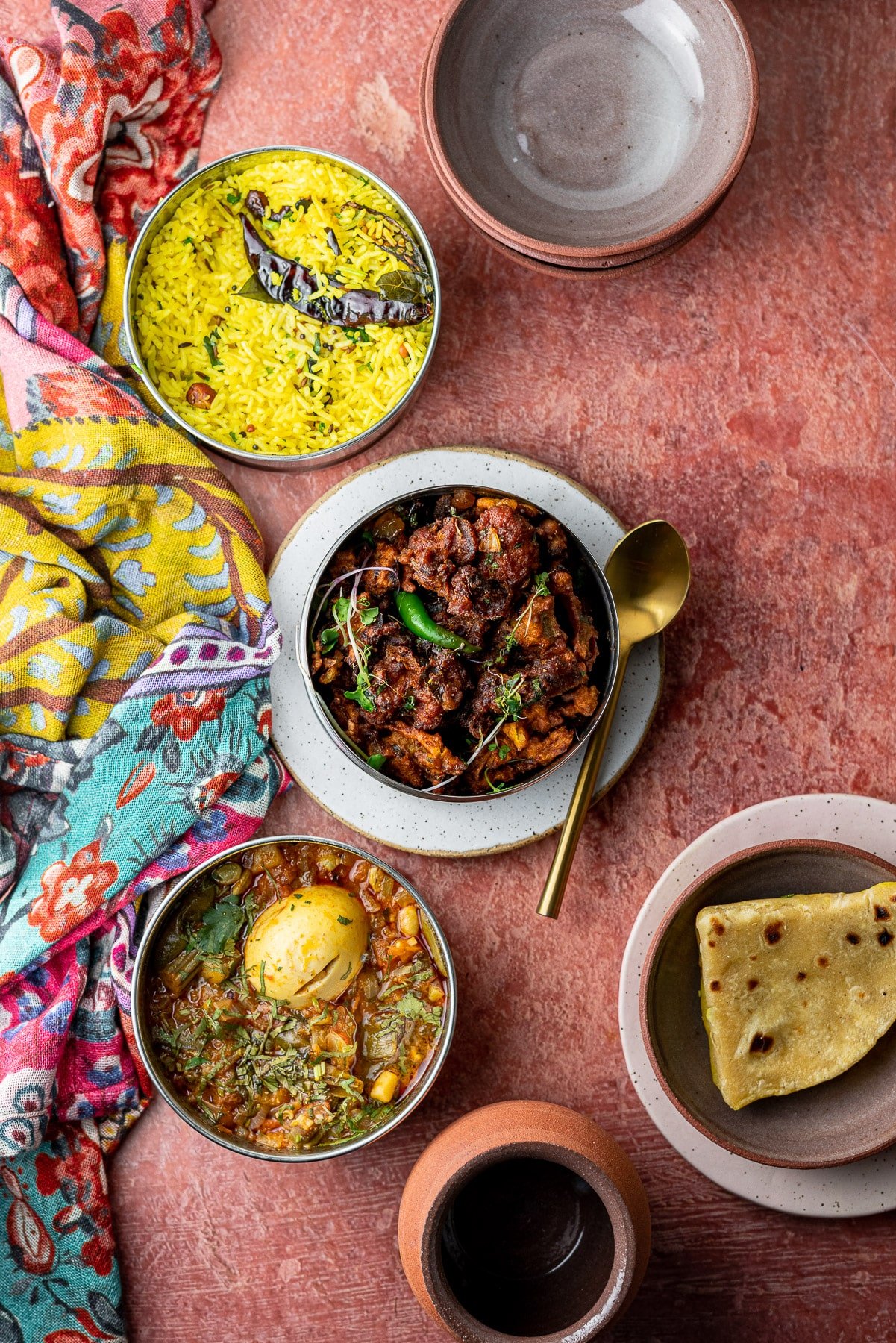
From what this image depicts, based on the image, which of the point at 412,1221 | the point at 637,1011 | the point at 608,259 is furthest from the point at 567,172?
the point at 412,1221

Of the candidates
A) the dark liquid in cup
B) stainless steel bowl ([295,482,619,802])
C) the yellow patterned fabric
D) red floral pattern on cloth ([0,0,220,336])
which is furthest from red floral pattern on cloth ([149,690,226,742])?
the dark liquid in cup

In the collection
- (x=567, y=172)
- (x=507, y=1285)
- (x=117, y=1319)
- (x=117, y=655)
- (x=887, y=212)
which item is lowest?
(x=117, y=1319)

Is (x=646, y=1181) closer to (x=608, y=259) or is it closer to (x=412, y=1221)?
→ (x=412, y=1221)

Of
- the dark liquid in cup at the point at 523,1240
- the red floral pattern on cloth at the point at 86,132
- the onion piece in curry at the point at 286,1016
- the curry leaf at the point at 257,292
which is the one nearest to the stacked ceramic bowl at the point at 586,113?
the curry leaf at the point at 257,292

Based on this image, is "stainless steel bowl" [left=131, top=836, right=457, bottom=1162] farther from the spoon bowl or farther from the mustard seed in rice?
the mustard seed in rice

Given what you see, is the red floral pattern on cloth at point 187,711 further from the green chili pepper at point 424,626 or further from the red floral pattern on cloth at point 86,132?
the red floral pattern on cloth at point 86,132

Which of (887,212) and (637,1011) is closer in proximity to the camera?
(637,1011)

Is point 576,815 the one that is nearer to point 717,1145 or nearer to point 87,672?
point 717,1145
